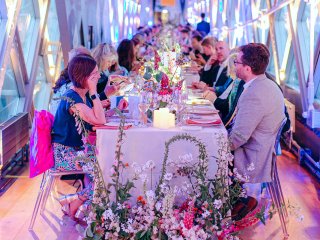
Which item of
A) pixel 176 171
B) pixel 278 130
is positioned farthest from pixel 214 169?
pixel 278 130

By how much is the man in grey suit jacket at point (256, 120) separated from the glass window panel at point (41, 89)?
4.57m

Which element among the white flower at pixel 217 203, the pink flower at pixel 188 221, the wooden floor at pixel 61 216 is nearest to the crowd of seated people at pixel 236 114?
the wooden floor at pixel 61 216

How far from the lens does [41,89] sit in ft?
26.4

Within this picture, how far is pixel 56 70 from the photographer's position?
8.34 m

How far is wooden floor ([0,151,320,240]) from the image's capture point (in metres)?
3.88

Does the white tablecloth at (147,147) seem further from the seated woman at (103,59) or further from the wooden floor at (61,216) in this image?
the seated woman at (103,59)

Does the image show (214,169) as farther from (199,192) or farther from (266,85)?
(266,85)

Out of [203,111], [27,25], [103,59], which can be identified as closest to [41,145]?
[203,111]

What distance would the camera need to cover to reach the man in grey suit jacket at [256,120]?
12.0ft

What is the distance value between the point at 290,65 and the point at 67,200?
495 centimetres

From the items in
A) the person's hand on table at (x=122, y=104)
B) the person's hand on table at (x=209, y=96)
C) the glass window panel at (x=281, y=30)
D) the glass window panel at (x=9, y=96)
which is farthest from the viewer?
the glass window panel at (x=281, y=30)

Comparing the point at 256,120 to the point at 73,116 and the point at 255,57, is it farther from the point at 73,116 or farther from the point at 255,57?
the point at 73,116

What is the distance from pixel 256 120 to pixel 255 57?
1.46 feet

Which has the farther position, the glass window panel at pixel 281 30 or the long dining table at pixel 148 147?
the glass window panel at pixel 281 30
